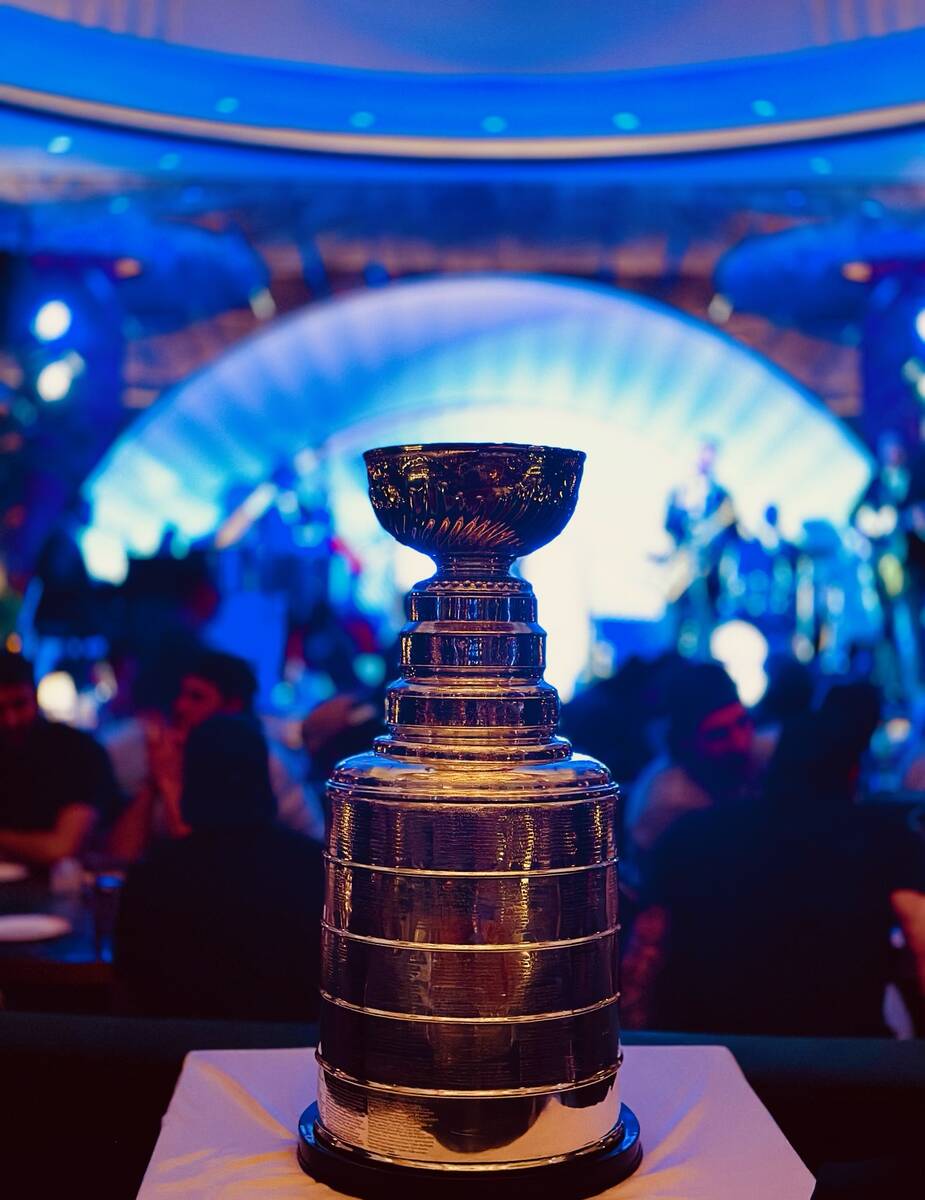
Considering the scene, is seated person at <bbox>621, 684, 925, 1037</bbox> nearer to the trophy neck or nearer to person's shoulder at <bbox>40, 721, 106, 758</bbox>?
the trophy neck

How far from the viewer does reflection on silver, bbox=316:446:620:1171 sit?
938 mm

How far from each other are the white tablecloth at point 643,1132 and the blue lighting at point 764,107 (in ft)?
15.3

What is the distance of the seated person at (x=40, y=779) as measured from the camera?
13.3 feet

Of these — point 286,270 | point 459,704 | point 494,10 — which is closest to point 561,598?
point 286,270

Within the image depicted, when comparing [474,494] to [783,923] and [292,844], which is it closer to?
[292,844]

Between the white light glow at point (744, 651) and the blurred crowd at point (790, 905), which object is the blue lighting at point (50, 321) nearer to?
the white light glow at point (744, 651)

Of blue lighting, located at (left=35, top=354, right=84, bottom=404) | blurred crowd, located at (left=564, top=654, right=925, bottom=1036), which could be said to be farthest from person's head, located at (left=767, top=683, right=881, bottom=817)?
blue lighting, located at (left=35, top=354, right=84, bottom=404)

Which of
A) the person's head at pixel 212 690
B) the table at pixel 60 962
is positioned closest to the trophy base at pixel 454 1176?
the table at pixel 60 962

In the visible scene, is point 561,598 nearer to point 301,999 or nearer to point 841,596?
point 841,596

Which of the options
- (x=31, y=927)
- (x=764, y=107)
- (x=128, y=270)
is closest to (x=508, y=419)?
(x=128, y=270)

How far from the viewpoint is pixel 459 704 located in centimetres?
100

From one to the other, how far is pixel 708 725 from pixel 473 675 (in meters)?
2.68

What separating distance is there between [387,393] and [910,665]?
368 centimetres

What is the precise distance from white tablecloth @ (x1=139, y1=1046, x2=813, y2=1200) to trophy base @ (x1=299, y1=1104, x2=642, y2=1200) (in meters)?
0.01
